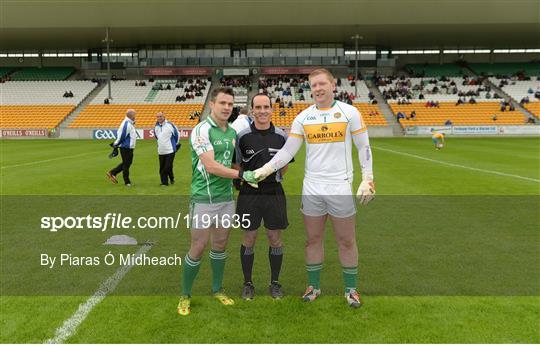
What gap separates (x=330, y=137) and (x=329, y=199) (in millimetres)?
592

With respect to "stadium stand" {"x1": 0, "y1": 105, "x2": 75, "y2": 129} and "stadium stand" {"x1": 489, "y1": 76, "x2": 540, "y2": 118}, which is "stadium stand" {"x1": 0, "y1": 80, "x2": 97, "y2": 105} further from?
"stadium stand" {"x1": 489, "y1": 76, "x2": 540, "y2": 118}

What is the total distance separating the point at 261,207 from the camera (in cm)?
430

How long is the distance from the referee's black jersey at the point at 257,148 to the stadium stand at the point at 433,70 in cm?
5193

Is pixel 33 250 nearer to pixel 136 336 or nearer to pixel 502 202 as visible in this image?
pixel 136 336

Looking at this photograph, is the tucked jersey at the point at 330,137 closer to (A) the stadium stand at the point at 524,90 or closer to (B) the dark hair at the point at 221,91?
(B) the dark hair at the point at 221,91

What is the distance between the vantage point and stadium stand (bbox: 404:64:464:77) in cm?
5244

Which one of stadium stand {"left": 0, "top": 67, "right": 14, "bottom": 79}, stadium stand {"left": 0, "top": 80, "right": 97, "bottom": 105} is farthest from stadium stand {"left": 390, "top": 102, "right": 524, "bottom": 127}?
stadium stand {"left": 0, "top": 67, "right": 14, "bottom": 79}

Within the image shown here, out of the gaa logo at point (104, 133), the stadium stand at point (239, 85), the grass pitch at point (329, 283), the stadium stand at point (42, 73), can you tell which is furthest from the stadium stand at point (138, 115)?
the grass pitch at point (329, 283)

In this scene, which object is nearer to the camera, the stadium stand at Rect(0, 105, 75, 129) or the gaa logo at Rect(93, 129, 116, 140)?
the gaa logo at Rect(93, 129, 116, 140)

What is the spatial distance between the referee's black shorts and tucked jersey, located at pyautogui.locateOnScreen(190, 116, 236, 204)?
0.20 meters

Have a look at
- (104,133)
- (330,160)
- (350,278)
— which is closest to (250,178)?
(330,160)

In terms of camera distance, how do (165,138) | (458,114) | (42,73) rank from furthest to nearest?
(42,73) < (458,114) < (165,138)

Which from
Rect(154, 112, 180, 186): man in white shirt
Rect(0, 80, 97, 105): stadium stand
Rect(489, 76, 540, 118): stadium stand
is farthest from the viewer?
Rect(0, 80, 97, 105): stadium stand

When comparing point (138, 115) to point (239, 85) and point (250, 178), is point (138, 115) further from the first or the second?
point (250, 178)
